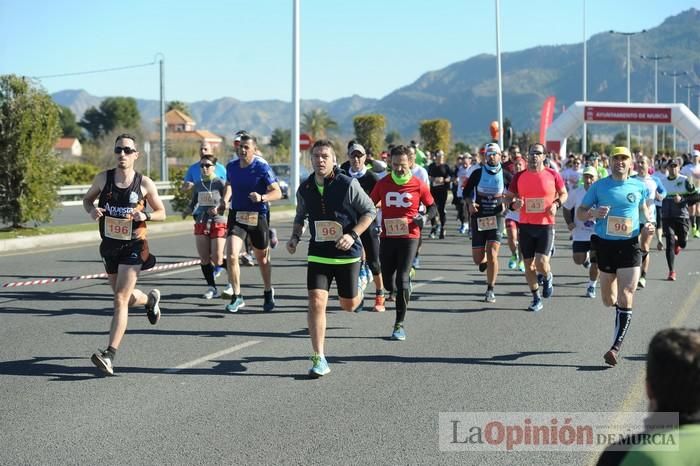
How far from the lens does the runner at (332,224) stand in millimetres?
7723

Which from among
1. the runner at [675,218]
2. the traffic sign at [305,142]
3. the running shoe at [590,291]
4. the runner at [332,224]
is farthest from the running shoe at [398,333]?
the traffic sign at [305,142]

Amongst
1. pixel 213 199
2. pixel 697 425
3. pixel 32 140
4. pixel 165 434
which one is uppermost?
pixel 32 140

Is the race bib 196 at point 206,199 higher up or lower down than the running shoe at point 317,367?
higher up

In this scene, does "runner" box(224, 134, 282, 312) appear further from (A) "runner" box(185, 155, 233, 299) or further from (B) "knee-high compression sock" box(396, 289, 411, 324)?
(B) "knee-high compression sock" box(396, 289, 411, 324)

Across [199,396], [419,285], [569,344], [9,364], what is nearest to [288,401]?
[199,396]

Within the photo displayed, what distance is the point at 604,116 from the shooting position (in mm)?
42125

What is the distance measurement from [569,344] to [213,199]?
519cm

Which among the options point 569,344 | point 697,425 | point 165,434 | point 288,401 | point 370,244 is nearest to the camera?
point 697,425

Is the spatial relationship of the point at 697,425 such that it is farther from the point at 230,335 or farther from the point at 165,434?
the point at 230,335

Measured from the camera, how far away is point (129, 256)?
784cm

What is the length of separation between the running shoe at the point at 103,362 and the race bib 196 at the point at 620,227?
4505mm

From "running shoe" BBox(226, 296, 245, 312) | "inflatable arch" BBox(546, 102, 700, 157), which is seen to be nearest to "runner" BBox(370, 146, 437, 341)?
"running shoe" BBox(226, 296, 245, 312)

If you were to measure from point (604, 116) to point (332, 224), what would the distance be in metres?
36.6

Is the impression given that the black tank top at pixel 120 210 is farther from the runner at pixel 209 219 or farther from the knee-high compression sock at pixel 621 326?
the knee-high compression sock at pixel 621 326
